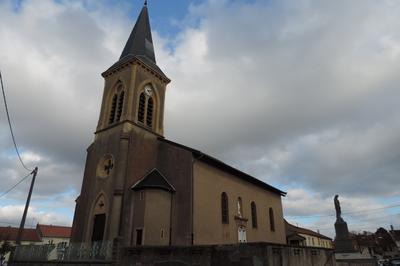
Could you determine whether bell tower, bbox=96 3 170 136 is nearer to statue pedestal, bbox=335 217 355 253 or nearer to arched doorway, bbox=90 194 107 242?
arched doorway, bbox=90 194 107 242

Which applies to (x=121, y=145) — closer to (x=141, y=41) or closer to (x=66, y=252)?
(x=66, y=252)

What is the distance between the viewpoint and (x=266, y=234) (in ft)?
97.4

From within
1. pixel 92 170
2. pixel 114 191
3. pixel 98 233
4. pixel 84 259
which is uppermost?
pixel 92 170

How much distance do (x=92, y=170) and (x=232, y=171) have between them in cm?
1156

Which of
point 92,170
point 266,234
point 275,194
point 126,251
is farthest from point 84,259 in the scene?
point 275,194

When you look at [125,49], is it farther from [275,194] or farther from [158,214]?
[275,194]

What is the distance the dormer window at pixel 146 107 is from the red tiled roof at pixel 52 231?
6412 centimetres

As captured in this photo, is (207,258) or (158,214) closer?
(207,258)

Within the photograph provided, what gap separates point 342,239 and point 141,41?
2666cm

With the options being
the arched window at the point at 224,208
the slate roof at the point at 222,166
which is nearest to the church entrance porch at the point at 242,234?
the arched window at the point at 224,208

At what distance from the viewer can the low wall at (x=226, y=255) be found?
500 inches

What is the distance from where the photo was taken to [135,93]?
975 inches

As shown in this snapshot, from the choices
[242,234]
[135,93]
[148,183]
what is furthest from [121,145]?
[242,234]

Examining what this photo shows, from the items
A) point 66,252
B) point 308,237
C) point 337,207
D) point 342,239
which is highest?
point 337,207
